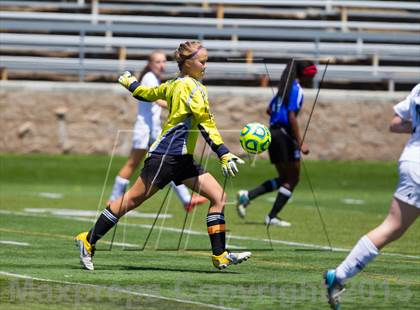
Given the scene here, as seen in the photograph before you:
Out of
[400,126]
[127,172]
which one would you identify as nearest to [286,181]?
[127,172]

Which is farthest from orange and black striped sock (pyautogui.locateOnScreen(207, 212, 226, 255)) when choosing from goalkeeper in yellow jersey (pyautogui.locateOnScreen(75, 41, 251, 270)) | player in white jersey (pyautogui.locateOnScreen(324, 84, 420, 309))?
player in white jersey (pyautogui.locateOnScreen(324, 84, 420, 309))

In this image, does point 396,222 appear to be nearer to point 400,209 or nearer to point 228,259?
point 400,209

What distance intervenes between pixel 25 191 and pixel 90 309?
1229cm

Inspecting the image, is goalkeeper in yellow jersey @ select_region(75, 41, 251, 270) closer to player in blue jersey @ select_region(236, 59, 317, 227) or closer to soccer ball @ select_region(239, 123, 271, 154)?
soccer ball @ select_region(239, 123, 271, 154)

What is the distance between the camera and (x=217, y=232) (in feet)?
35.2

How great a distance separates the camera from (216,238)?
10.7m

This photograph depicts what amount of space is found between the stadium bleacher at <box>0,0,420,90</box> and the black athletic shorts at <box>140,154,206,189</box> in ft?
44.0

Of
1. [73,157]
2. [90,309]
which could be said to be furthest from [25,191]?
[90,309]

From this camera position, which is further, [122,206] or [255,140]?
[255,140]

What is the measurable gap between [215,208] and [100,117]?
1314 cm

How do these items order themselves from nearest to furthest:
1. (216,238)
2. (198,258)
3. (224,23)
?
(216,238)
(198,258)
(224,23)

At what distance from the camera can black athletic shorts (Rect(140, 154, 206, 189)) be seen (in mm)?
10750

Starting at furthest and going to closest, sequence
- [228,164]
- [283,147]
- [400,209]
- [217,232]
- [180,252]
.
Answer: [283,147] → [180,252] → [217,232] → [228,164] → [400,209]

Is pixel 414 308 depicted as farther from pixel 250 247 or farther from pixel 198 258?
pixel 250 247
